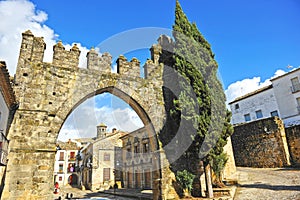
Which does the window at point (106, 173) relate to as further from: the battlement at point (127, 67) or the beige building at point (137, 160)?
the battlement at point (127, 67)

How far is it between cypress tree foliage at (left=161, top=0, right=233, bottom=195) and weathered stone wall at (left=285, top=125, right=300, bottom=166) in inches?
337

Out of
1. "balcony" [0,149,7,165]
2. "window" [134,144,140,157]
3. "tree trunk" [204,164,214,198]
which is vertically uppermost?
"window" [134,144,140,157]

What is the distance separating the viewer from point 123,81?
8.84m

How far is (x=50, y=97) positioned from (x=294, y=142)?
1536 centimetres

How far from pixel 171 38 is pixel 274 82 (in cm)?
1425

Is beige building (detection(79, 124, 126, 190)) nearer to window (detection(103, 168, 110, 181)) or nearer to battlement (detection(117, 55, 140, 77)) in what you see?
window (detection(103, 168, 110, 181))

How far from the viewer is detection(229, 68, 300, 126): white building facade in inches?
715

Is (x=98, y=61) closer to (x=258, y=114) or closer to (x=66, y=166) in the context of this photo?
(x=258, y=114)

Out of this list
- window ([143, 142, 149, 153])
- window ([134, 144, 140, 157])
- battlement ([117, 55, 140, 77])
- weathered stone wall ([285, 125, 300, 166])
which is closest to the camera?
battlement ([117, 55, 140, 77])

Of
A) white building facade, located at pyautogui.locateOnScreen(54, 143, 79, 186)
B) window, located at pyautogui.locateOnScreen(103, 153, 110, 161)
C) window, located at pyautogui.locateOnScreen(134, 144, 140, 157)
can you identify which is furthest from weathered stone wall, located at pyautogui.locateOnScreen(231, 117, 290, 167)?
white building facade, located at pyautogui.locateOnScreen(54, 143, 79, 186)

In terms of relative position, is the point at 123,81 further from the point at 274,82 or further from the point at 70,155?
the point at 70,155

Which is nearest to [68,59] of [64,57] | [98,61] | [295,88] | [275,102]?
[64,57]

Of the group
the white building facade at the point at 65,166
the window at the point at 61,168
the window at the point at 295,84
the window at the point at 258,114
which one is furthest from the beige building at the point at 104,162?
the window at the point at 295,84

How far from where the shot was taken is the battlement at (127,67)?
9066 mm
